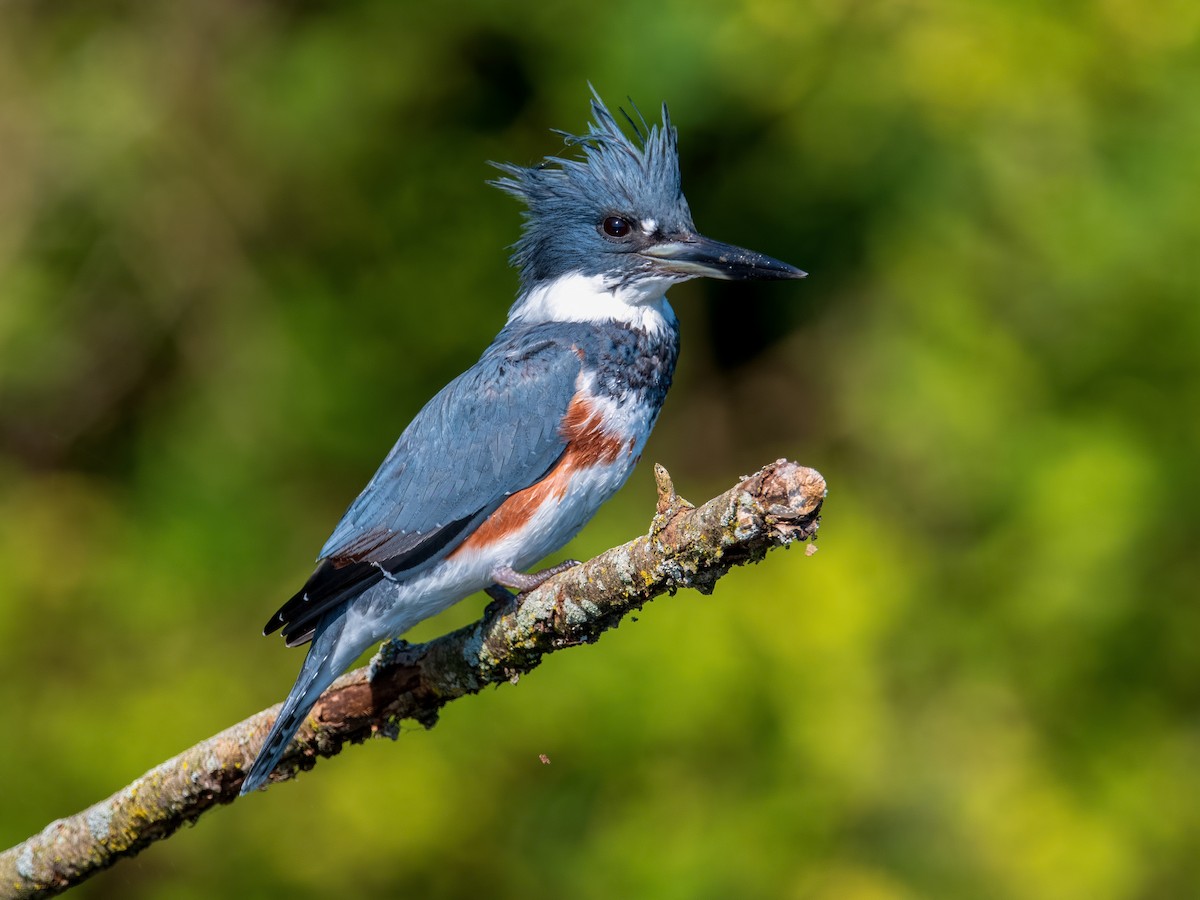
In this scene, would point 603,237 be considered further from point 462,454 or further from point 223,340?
point 223,340

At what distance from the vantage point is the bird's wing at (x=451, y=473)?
9.26 feet

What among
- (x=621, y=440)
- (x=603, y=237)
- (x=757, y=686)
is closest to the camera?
(x=621, y=440)

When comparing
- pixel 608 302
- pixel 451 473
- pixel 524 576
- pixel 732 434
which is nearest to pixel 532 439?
pixel 451 473

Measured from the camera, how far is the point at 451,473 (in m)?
2.95

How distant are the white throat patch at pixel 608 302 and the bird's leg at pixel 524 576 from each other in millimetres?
648

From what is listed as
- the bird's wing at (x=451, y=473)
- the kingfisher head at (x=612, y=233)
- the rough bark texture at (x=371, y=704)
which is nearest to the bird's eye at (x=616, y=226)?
the kingfisher head at (x=612, y=233)

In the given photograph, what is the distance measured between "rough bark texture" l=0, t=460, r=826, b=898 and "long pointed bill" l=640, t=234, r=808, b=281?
0.96 metres

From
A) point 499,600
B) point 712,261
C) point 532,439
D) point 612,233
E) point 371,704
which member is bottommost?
point 371,704

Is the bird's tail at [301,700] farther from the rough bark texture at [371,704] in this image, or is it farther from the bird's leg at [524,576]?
the bird's leg at [524,576]

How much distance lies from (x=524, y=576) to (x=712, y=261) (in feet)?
2.87

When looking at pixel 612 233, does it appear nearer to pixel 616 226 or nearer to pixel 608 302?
pixel 616 226

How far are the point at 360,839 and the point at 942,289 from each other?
7.31ft

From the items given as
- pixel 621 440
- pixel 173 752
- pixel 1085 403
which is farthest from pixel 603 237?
pixel 173 752

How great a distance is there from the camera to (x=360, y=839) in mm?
3824
